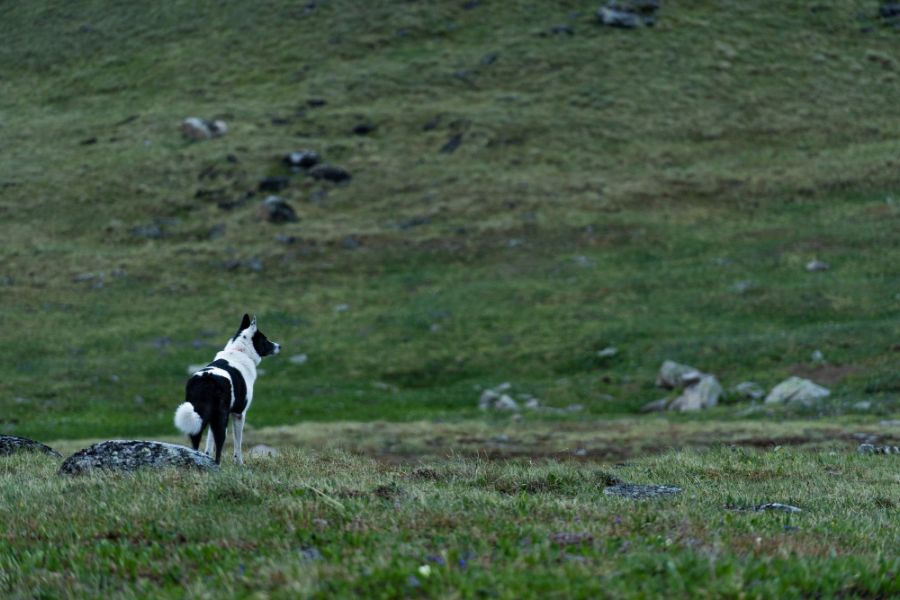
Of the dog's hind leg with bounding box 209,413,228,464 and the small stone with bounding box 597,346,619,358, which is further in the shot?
the small stone with bounding box 597,346,619,358

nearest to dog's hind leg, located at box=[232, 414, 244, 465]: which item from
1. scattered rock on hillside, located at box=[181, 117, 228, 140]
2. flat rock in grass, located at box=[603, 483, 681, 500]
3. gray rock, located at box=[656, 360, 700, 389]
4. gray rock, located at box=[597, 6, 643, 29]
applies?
flat rock in grass, located at box=[603, 483, 681, 500]

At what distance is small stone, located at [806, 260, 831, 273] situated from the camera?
43219mm

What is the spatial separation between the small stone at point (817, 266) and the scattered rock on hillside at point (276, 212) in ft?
90.1

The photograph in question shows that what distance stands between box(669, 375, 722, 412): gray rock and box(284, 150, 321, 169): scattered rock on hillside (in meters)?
36.6

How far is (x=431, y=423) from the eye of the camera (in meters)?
28.7

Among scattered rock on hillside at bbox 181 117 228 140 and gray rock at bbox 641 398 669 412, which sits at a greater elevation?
gray rock at bbox 641 398 669 412

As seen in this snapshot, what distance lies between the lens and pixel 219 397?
13.6 meters

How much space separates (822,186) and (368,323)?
94.6 ft

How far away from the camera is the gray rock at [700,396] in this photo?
30.4m

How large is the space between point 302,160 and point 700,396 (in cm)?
3772

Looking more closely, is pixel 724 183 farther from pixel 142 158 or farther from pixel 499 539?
pixel 499 539

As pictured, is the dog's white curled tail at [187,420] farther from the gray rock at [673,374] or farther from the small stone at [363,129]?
the small stone at [363,129]

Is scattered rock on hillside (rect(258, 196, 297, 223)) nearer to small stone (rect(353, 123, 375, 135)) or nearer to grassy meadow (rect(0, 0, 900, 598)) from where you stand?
grassy meadow (rect(0, 0, 900, 598))

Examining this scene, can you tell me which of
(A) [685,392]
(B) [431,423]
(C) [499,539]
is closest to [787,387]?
(A) [685,392]
